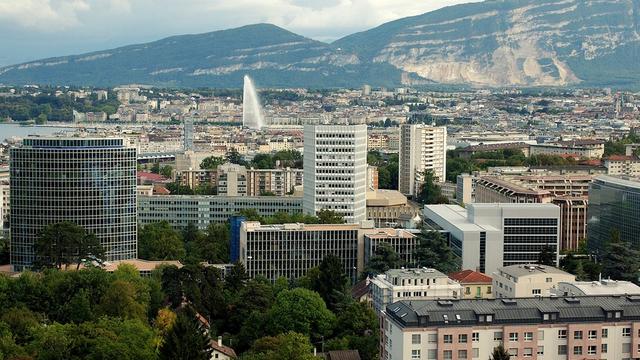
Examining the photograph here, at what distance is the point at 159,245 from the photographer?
45.1 m

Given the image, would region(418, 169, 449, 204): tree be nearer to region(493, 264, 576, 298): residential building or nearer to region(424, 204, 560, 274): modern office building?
region(424, 204, 560, 274): modern office building

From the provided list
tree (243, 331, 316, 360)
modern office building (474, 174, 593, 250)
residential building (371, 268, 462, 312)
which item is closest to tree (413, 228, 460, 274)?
residential building (371, 268, 462, 312)

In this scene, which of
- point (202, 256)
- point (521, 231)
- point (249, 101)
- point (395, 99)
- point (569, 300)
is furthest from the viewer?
point (395, 99)

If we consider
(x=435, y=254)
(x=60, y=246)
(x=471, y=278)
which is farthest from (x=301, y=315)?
(x=60, y=246)

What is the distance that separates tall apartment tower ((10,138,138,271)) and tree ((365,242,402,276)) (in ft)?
27.2

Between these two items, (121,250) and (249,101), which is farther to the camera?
(249,101)

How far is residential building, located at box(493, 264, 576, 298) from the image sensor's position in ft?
112

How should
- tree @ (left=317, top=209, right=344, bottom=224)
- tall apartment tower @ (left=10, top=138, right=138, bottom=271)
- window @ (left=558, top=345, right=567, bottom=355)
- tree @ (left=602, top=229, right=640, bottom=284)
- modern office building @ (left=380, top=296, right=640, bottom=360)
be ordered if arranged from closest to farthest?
modern office building @ (left=380, top=296, right=640, bottom=360), window @ (left=558, top=345, right=567, bottom=355), tree @ (left=602, top=229, right=640, bottom=284), tall apartment tower @ (left=10, top=138, right=138, bottom=271), tree @ (left=317, top=209, right=344, bottom=224)

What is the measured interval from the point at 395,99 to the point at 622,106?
1326 inches

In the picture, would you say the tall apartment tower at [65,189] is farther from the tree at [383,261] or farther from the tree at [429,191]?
the tree at [429,191]

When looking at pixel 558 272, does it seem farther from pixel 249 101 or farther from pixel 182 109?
pixel 182 109

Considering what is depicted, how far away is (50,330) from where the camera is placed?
2962 centimetres

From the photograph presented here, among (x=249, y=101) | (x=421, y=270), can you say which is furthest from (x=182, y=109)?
(x=421, y=270)

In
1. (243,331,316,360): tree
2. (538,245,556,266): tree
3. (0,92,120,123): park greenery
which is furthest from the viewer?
(0,92,120,123): park greenery
